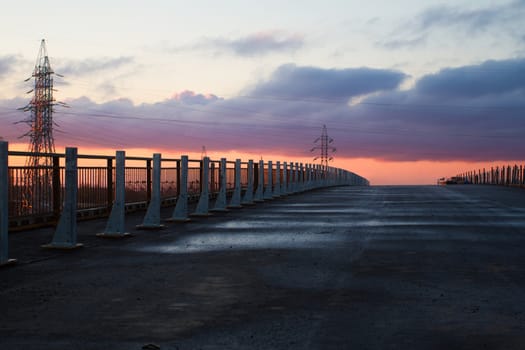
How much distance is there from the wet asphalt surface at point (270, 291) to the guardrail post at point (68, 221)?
38 centimetres

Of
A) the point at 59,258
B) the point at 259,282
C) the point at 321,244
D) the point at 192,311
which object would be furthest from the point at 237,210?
the point at 192,311

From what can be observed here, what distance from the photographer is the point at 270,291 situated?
8070 millimetres

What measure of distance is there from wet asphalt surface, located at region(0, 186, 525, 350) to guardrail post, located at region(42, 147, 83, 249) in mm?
379

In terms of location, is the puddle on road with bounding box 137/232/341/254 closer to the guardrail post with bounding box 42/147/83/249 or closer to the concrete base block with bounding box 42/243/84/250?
the concrete base block with bounding box 42/243/84/250

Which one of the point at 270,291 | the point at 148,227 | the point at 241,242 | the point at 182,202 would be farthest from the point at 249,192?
the point at 270,291

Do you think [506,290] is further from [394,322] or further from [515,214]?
[515,214]

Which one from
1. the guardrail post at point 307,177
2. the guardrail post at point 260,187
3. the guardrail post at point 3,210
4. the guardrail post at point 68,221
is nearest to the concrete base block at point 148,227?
the guardrail post at point 68,221

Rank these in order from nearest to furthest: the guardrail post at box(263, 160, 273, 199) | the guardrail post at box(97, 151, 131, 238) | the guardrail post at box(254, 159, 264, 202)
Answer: the guardrail post at box(97, 151, 131, 238), the guardrail post at box(254, 159, 264, 202), the guardrail post at box(263, 160, 273, 199)

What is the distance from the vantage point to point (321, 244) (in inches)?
519

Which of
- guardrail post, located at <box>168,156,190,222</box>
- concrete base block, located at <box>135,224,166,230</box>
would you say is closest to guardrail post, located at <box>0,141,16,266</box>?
concrete base block, located at <box>135,224,166,230</box>

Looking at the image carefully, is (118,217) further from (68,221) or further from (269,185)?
(269,185)

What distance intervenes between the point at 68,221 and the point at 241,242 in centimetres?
336

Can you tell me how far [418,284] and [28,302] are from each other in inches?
181

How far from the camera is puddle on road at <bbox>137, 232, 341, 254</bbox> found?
12.7 metres
